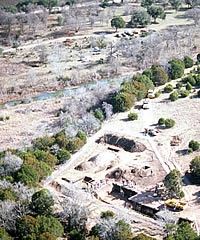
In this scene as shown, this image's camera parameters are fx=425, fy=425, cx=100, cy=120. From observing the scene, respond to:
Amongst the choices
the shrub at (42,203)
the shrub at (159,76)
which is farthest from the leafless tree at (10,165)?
the shrub at (159,76)

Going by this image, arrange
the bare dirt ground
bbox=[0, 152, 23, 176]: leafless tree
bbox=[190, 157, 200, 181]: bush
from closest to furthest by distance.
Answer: bbox=[0, 152, 23, 176]: leafless tree < bbox=[190, 157, 200, 181]: bush < the bare dirt ground

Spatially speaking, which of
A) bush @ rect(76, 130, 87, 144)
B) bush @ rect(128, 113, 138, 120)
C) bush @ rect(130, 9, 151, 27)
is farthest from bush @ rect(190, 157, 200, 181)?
bush @ rect(130, 9, 151, 27)

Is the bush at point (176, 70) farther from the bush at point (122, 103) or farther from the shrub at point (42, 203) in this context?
the shrub at point (42, 203)

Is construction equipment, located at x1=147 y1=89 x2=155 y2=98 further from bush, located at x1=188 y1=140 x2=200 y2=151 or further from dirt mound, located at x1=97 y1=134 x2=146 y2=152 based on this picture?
bush, located at x1=188 y1=140 x2=200 y2=151

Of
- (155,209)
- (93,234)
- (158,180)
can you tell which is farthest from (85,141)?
(93,234)

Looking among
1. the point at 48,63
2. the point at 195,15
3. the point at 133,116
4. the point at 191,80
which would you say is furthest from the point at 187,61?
the point at 195,15

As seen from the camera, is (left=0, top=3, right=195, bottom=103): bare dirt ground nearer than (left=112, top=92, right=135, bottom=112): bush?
No
